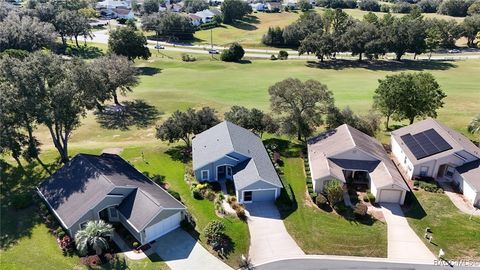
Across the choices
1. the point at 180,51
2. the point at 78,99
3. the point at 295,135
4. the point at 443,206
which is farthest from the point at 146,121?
the point at 180,51

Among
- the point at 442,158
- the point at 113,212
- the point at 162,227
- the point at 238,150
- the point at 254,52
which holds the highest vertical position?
the point at 254,52

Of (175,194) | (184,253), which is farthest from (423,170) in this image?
(184,253)

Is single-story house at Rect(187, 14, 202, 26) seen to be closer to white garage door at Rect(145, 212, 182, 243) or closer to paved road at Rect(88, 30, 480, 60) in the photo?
paved road at Rect(88, 30, 480, 60)

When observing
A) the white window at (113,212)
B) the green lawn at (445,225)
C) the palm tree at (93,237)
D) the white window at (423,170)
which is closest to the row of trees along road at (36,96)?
the white window at (113,212)

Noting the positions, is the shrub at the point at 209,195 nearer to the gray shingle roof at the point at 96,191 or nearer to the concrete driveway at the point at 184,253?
the gray shingle roof at the point at 96,191

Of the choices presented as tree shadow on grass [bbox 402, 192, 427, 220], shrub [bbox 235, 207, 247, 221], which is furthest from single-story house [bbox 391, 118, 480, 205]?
shrub [bbox 235, 207, 247, 221]

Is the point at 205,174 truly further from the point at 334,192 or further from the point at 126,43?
the point at 126,43

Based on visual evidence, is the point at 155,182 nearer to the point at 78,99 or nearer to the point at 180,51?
the point at 78,99
